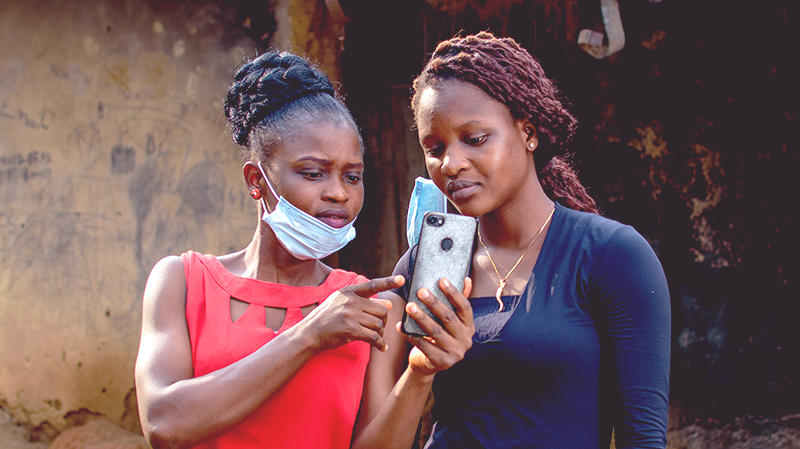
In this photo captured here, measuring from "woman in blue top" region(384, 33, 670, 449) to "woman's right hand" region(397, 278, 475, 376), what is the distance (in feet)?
0.03

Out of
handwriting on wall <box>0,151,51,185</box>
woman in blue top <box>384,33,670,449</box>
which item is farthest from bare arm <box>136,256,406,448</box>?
handwriting on wall <box>0,151,51,185</box>

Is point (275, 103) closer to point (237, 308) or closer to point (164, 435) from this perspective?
point (237, 308)

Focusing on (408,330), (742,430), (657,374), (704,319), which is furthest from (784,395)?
(408,330)

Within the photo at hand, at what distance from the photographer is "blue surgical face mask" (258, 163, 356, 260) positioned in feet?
6.12

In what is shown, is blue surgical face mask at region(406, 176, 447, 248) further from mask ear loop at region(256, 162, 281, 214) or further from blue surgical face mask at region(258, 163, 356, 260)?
mask ear loop at region(256, 162, 281, 214)

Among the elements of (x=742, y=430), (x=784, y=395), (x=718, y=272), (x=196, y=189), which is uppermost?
(x=196, y=189)

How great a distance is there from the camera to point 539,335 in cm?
160

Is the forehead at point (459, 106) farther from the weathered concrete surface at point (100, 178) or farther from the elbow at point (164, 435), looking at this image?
the weathered concrete surface at point (100, 178)

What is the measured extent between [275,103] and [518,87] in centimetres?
82

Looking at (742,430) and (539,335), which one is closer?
(539,335)

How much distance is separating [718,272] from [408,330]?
9.01ft

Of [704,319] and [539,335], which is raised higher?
[539,335]

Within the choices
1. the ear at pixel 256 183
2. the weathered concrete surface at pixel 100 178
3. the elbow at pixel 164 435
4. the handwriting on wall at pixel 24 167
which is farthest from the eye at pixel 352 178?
the handwriting on wall at pixel 24 167

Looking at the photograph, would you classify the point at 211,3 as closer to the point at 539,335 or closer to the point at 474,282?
the point at 474,282
